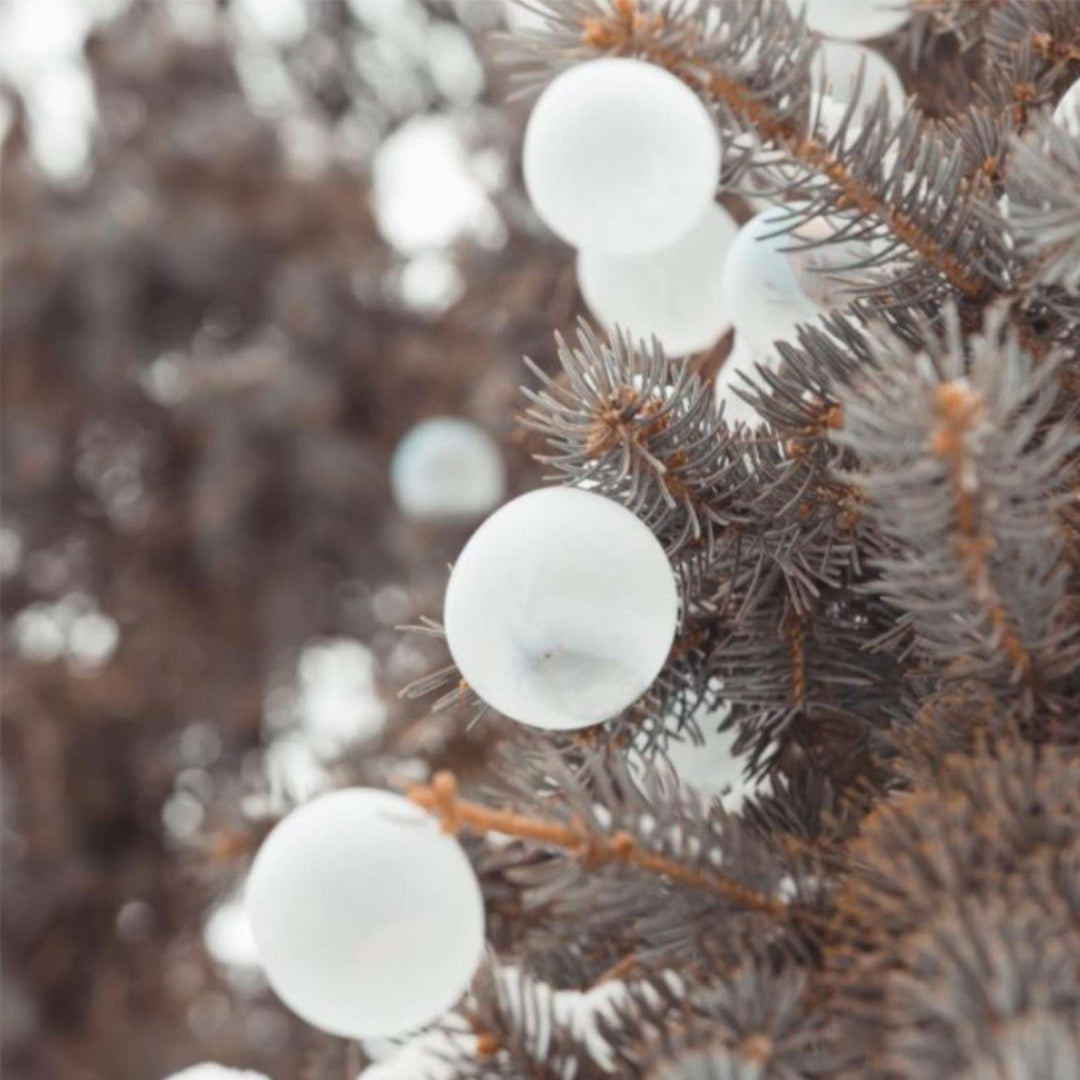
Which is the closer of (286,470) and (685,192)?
(685,192)

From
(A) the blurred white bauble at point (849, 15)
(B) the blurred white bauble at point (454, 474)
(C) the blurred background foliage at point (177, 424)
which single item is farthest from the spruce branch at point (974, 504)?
(C) the blurred background foliage at point (177, 424)

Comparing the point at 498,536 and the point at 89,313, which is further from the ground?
the point at 498,536

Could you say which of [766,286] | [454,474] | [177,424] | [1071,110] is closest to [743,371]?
[766,286]

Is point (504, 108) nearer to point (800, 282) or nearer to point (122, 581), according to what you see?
point (800, 282)

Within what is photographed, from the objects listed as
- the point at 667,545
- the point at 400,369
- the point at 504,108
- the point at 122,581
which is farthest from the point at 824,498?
the point at 122,581

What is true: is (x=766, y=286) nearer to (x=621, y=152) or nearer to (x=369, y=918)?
(x=621, y=152)

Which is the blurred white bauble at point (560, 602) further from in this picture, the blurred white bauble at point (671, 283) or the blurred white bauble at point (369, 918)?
the blurred white bauble at point (671, 283)

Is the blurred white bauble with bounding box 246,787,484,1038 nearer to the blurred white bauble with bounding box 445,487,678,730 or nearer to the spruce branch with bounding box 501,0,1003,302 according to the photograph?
the blurred white bauble with bounding box 445,487,678,730
